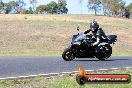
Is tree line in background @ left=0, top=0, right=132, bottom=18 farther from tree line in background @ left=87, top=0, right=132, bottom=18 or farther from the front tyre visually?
the front tyre

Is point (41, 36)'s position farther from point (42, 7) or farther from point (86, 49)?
point (42, 7)

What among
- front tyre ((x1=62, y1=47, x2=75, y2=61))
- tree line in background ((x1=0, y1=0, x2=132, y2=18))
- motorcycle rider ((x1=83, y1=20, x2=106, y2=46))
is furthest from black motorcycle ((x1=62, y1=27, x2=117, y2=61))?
tree line in background ((x1=0, y1=0, x2=132, y2=18))

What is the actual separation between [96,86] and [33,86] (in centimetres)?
147

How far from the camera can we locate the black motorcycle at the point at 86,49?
18391 millimetres

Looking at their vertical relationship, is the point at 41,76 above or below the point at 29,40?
above

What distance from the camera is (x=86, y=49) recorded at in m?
18.8

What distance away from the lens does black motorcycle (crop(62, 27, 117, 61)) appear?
18.4 metres

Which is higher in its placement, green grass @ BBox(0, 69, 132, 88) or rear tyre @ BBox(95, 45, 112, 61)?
green grass @ BBox(0, 69, 132, 88)

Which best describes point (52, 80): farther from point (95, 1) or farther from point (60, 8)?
point (60, 8)

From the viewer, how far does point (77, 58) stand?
19266mm

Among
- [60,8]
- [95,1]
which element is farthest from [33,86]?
[60,8]

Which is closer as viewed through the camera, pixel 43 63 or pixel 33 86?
pixel 33 86

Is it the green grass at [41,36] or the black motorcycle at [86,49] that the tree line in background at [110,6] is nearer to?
the green grass at [41,36]

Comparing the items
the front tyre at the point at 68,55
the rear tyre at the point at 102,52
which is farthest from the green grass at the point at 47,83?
the rear tyre at the point at 102,52
